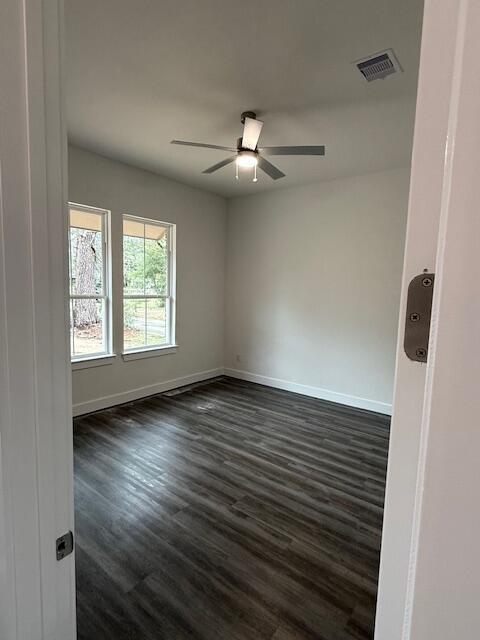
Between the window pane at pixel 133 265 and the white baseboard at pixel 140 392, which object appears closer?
the white baseboard at pixel 140 392

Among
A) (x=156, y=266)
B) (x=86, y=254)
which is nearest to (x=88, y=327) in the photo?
(x=86, y=254)

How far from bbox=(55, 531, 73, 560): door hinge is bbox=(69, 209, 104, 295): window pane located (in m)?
3.30

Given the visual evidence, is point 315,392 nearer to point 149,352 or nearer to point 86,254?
point 149,352

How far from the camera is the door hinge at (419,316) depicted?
0.33 m

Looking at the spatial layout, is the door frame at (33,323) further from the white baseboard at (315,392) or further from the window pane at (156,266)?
the window pane at (156,266)

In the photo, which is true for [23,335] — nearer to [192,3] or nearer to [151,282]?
[192,3]

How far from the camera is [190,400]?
4340mm

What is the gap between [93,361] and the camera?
12.5 feet

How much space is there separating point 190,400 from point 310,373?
1676mm

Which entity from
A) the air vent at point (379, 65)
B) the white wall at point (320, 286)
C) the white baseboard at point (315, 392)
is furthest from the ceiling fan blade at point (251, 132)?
the white baseboard at point (315, 392)

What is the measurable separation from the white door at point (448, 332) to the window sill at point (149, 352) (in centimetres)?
414

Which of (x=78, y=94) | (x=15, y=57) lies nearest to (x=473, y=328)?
(x=15, y=57)

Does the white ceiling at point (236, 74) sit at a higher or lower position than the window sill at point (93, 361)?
higher

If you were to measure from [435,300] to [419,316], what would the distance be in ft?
0.13
